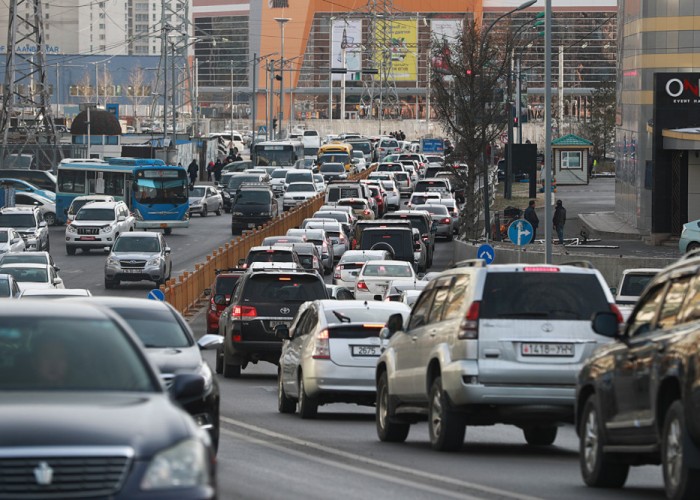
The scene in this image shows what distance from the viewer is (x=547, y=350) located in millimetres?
14070

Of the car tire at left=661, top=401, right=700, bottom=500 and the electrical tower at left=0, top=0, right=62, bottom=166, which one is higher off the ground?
the electrical tower at left=0, top=0, right=62, bottom=166

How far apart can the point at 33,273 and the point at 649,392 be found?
27.6m

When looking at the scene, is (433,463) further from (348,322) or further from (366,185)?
(366,185)

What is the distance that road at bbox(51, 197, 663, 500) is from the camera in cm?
1188

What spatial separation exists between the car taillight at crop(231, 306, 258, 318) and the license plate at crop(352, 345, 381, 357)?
267 inches

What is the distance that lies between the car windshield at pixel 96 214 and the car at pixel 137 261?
429 inches

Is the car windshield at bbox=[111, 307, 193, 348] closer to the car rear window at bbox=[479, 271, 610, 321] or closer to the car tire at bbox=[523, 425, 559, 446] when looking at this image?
the car rear window at bbox=[479, 271, 610, 321]

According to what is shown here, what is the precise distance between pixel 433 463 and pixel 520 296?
1.60 metres

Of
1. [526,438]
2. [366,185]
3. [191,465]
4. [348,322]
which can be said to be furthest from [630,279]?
Answer: [366,185]

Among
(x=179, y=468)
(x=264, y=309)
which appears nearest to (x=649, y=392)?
(x=179, y=468)

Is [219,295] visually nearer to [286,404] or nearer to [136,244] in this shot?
[136,244]

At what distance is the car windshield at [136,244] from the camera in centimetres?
4706

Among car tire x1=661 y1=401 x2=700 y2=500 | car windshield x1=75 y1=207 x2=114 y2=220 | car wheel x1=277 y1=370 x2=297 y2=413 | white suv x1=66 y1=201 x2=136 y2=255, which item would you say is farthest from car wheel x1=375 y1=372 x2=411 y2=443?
car windshield x1=75 y1=207 x2=114 y2=220

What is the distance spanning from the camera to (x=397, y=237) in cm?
4869
